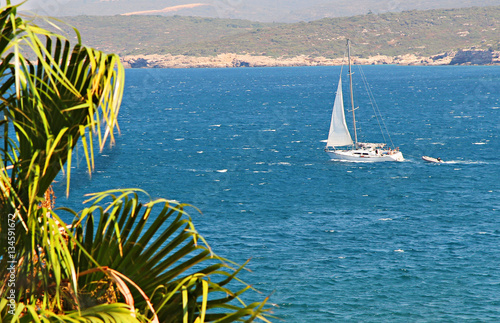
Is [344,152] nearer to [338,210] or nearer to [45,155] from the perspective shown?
[338,210]

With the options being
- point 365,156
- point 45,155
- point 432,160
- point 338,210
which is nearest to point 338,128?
point 365,156

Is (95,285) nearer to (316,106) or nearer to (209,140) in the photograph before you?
(209,140)

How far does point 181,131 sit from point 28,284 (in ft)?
435

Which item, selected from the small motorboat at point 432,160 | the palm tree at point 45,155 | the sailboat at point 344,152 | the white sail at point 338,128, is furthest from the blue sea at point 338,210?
the palm tree at point 45,155

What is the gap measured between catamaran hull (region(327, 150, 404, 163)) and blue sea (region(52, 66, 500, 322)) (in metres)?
1.60

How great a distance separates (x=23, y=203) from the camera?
5750 mm

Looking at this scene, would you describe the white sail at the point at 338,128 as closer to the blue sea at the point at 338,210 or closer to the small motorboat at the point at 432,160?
the blue sea at the point at 338,210

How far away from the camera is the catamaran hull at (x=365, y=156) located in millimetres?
97375

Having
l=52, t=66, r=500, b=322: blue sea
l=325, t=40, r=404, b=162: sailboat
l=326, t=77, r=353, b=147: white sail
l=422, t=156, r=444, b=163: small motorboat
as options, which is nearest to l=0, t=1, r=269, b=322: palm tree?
l=52, t=66, r=500, b=322: blue sea

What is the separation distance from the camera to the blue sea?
151 feet

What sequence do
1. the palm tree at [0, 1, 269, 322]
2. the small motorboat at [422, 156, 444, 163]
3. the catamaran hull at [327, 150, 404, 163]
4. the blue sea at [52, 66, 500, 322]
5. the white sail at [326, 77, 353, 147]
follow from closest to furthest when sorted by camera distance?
1. the palm tree at [0, 1, 269, 322]
2. the blue sea at [52, 66, 500, 322]
3. the small motorboat at [422, 156, 444, 163]
4. the catamaran hull at [327, 150, 404, 163]
5. the white sail at [326, 77, 353, 147]

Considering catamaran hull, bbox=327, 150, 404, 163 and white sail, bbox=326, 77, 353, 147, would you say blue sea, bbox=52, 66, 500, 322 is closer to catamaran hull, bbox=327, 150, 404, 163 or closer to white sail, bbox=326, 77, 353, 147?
catamaran hull, bbox=327, 150, 404, 163

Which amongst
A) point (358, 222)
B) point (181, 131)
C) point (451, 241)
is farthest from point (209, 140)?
point (451, 241)

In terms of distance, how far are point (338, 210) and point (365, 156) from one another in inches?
1201
